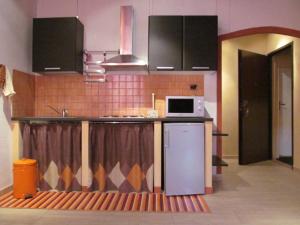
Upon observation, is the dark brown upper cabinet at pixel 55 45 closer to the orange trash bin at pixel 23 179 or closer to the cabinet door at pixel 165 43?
the cabinet door at pixel 165 43

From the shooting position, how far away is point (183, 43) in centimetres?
371

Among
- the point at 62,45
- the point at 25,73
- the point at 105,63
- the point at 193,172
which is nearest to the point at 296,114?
the point at 193,172

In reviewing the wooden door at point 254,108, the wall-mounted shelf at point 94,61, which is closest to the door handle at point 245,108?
the wooden door at point 254,108

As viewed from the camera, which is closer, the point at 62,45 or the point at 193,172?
the point at 193,172

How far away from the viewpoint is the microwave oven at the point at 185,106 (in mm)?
3629

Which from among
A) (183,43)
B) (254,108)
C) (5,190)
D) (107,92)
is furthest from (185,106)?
(5,190)

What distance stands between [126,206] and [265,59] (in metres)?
4.09

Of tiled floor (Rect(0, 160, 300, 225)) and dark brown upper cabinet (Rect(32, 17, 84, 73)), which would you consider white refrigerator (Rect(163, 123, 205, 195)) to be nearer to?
tiled floor (Rect(0, 160, 300, 225))

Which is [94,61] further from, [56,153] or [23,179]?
[23,179]

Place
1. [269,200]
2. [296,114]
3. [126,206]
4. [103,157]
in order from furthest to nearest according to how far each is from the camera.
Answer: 1. [296,114]
2. [103,157]
3. [269,200]
4. [126,206]

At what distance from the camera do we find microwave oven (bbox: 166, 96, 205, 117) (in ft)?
11.9

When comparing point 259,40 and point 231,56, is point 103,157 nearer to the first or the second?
point 231,56

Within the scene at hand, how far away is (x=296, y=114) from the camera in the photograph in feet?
15.4

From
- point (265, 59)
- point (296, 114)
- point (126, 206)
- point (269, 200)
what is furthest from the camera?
point (265, 59)
